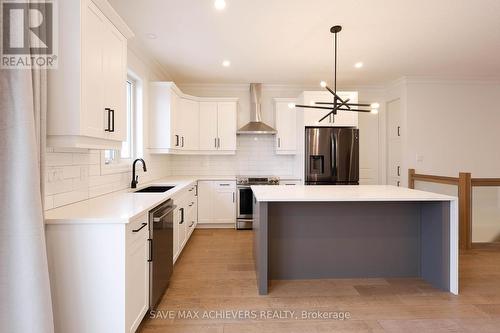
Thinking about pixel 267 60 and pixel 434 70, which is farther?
pixel 434 70

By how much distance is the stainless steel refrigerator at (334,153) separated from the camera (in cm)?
460

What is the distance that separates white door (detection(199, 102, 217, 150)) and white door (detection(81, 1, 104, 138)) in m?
3.02

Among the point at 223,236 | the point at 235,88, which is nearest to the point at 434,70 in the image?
the point at 235,88

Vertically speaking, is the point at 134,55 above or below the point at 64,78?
above

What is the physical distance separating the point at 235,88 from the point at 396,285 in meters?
4.16

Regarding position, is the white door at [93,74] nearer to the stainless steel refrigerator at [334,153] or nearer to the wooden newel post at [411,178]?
the stainless steel refrigerator at [334,153]

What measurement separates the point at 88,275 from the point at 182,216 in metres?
1.76

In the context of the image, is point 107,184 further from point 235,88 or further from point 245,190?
point 235,88

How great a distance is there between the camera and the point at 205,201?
480 centimetres

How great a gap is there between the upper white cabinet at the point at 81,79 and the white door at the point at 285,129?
135 inches

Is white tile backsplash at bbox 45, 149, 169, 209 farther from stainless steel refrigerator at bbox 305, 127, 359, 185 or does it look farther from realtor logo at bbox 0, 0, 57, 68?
stainless steel refrigerator at bbox 305, 127, 359, 185

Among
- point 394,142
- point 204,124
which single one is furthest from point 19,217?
point 394,142

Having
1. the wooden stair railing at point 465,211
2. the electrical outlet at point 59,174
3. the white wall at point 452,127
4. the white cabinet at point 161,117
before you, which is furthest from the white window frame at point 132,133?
the white wall at point 452,127

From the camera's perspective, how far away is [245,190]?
4.79 meters
